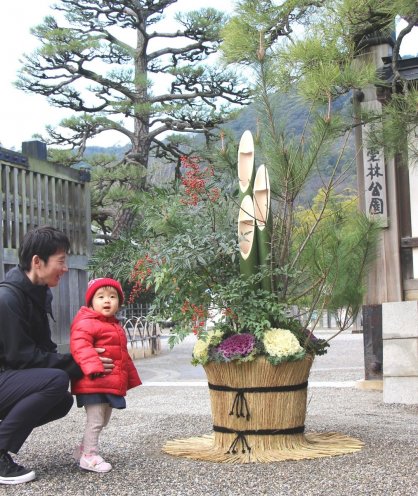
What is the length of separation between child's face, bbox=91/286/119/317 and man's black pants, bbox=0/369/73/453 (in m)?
0.36

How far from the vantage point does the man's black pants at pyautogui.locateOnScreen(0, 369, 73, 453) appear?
3275 millimetres

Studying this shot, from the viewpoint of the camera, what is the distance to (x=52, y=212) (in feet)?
30.6

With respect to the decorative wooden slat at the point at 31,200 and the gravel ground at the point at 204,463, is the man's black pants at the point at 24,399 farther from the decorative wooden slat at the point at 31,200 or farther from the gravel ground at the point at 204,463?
the decorative wooden slat at the point at 31,200

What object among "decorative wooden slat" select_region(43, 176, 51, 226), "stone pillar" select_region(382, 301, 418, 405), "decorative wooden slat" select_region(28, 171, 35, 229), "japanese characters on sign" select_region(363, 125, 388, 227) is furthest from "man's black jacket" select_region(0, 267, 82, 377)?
"decorative wooden slat" select_region(43, 176, 51, 226)

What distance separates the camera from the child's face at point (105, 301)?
359 centimetres

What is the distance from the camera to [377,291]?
7.79 m

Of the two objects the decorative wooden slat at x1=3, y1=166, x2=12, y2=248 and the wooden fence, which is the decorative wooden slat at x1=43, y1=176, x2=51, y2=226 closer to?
the wooden fence

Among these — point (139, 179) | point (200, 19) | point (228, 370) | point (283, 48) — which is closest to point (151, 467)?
point (228, 370)

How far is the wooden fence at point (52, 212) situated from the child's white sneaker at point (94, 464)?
16.2 feet

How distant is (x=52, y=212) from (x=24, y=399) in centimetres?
623

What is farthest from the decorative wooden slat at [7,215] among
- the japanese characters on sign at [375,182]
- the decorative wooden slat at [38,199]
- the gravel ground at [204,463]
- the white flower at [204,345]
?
the white flower at [204,345]

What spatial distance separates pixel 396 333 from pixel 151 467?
141 inches

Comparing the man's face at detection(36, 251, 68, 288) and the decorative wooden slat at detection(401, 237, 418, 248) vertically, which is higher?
the decorative wooden slat at detection(401, 237, 418, 248)

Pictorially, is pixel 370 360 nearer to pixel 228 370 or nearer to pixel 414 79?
pixel 414 79
